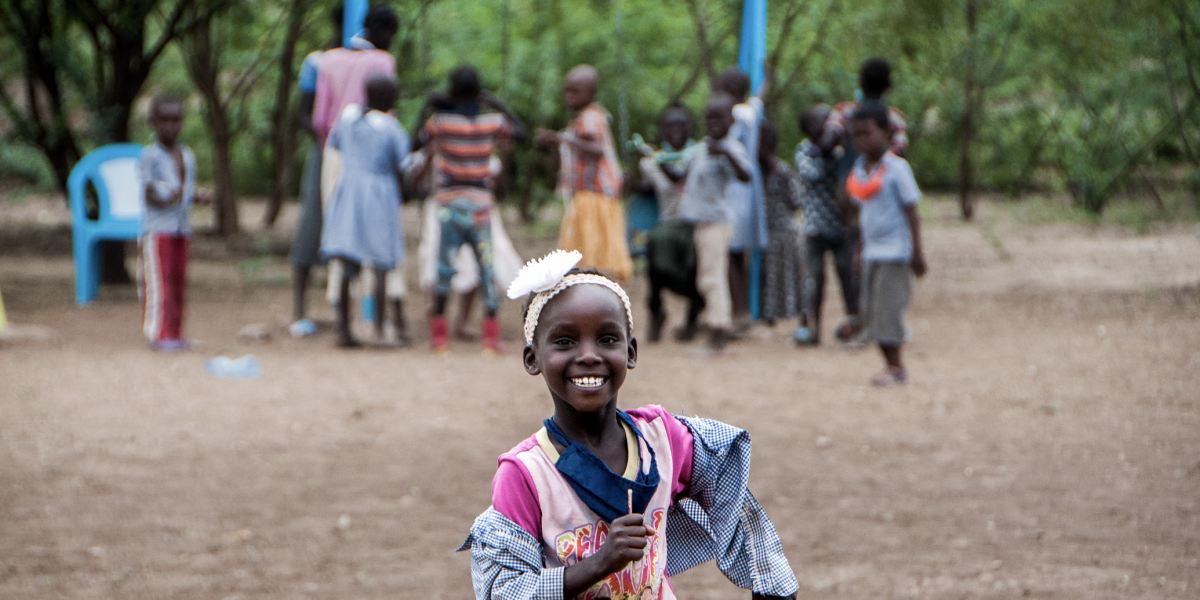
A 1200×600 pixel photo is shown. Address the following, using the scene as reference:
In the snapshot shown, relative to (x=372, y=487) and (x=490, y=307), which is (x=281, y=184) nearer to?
(x=490, y=307)

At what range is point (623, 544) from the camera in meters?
1.79

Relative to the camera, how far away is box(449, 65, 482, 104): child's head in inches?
274

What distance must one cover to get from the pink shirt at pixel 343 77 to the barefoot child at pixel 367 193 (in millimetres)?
324

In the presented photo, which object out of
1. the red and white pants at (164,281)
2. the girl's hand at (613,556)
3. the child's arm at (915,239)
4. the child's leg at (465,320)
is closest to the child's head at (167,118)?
the red and white pants at (164,281)

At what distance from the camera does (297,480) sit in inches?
184

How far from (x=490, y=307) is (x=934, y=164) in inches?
517

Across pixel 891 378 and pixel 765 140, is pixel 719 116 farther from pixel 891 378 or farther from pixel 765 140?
pixel 891 378

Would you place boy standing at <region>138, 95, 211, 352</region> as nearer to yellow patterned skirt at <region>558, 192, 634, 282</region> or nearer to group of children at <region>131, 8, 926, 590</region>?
group of children at <region>131, 8, 926, 590</region>

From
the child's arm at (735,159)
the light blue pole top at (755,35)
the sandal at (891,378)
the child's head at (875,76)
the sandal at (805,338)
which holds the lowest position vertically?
the sandal at (805,338)

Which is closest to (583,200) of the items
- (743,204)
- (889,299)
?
(743,204)

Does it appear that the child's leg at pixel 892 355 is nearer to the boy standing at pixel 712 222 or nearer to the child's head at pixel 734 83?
the boy standing at pixel 712 222

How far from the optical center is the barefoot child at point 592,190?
7801 mm

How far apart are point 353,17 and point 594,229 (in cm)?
210

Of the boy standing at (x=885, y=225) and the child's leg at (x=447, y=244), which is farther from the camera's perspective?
the child's leg at (x=447, y=244)
